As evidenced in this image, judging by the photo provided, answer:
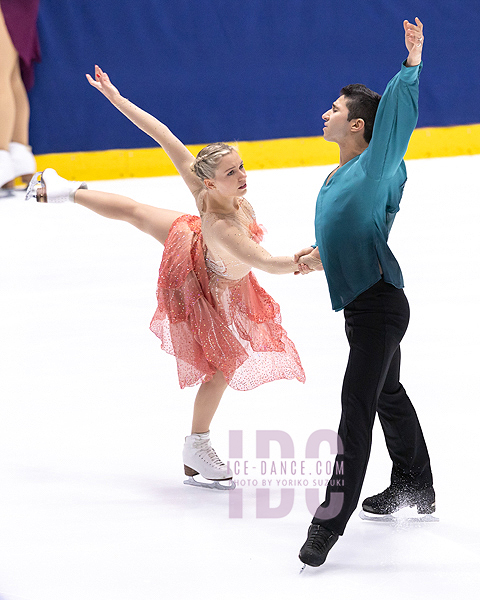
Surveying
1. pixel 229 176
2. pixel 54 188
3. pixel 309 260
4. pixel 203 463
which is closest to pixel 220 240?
pixel 229 176

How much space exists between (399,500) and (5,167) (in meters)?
4.42

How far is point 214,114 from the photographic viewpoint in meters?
6.45

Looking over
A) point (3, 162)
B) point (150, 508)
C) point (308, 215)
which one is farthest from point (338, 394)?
point (3, 162)

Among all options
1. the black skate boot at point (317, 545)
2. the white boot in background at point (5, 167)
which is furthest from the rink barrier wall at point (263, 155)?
the black skate boot at point (317, 545)

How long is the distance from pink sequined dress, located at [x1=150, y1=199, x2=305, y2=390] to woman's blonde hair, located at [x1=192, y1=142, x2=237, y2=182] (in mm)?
163

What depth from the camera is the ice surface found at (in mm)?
1909

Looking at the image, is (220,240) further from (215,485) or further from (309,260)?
(215,485)

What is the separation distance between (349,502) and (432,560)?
A: 236 millimetres

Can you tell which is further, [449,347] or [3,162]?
[3,162]

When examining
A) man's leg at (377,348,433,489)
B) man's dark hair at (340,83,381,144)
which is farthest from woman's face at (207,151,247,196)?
man's leg at (377,348,433,489)

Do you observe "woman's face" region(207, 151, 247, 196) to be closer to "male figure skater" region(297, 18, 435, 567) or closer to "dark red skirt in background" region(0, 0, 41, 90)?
"male figure skater" region(297, 18, 435, 567)

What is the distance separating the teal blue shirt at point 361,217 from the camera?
1.81 metres

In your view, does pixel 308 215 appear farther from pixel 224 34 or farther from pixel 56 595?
pixel 56 595

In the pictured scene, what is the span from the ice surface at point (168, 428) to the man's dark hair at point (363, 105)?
1.00 metres
